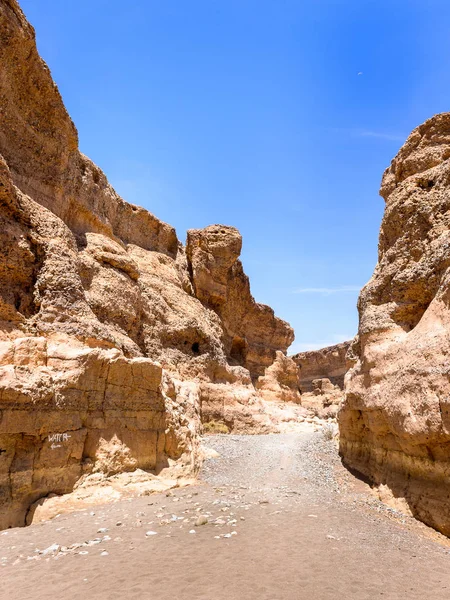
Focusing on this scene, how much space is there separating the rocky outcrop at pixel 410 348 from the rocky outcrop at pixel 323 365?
3971 centimetres

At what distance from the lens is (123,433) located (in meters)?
9.66

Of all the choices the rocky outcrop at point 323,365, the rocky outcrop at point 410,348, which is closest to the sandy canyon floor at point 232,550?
the rocky outcrop at point 410,348

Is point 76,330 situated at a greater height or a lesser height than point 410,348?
greater

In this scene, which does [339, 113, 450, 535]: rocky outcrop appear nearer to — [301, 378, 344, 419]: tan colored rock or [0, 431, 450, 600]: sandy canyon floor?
[0, 431, 450, 600]: sandy canyon floor

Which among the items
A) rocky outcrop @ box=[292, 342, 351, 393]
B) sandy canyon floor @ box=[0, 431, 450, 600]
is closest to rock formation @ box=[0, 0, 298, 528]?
sandy canyon floor @ box=[0, 431, 450, 600]

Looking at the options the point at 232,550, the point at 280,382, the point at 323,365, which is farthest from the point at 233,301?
the point at 232,550

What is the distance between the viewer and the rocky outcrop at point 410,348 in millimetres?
7184

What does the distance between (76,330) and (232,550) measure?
708 centimetres

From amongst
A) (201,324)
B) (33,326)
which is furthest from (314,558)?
(201,324)

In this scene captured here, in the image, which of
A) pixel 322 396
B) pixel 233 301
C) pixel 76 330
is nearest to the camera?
pixel 76 330

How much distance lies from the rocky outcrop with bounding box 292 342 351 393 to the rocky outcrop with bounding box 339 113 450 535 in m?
39.7

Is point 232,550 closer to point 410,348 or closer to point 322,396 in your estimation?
point 410,348

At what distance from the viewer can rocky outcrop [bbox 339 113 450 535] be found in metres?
7.18

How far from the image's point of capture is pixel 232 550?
18.1 feet
